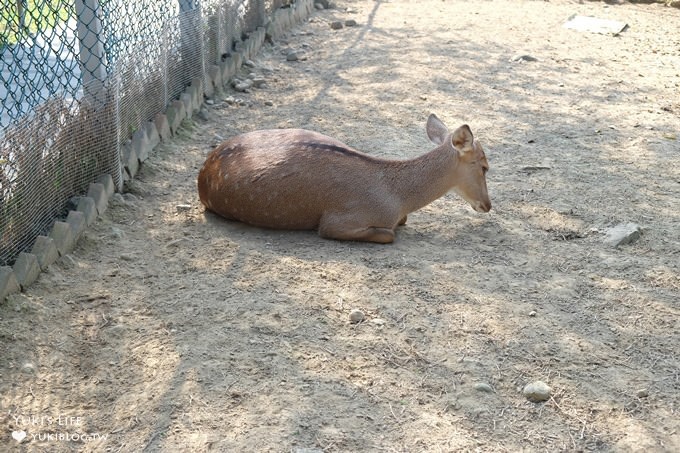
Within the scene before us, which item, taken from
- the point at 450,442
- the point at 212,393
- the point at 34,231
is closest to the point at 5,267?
the point at 34,231

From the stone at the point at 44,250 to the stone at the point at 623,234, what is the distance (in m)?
3.21

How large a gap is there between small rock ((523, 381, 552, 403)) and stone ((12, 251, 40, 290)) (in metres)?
2.47

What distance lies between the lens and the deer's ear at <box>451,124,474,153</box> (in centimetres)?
564

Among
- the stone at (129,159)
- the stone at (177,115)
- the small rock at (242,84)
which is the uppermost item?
the stone at (129,159)

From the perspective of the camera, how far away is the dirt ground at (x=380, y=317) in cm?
359

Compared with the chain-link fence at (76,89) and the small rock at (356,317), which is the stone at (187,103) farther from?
the small rock at (356,317)

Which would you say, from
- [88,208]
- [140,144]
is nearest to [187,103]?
[140,144]

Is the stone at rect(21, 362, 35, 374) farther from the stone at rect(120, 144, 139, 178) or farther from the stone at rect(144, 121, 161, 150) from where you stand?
the stone at rect(144, 121, 161, 150)

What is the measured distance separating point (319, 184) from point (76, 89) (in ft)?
5.28

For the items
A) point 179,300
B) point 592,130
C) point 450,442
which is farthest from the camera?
point 592,130

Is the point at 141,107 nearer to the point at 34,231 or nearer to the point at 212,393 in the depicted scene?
the point at 34,231

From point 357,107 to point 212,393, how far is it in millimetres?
4833

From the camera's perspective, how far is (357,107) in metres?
8.20

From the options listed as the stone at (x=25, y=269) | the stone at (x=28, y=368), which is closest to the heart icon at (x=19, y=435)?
the stone at (x=28, y=368)
